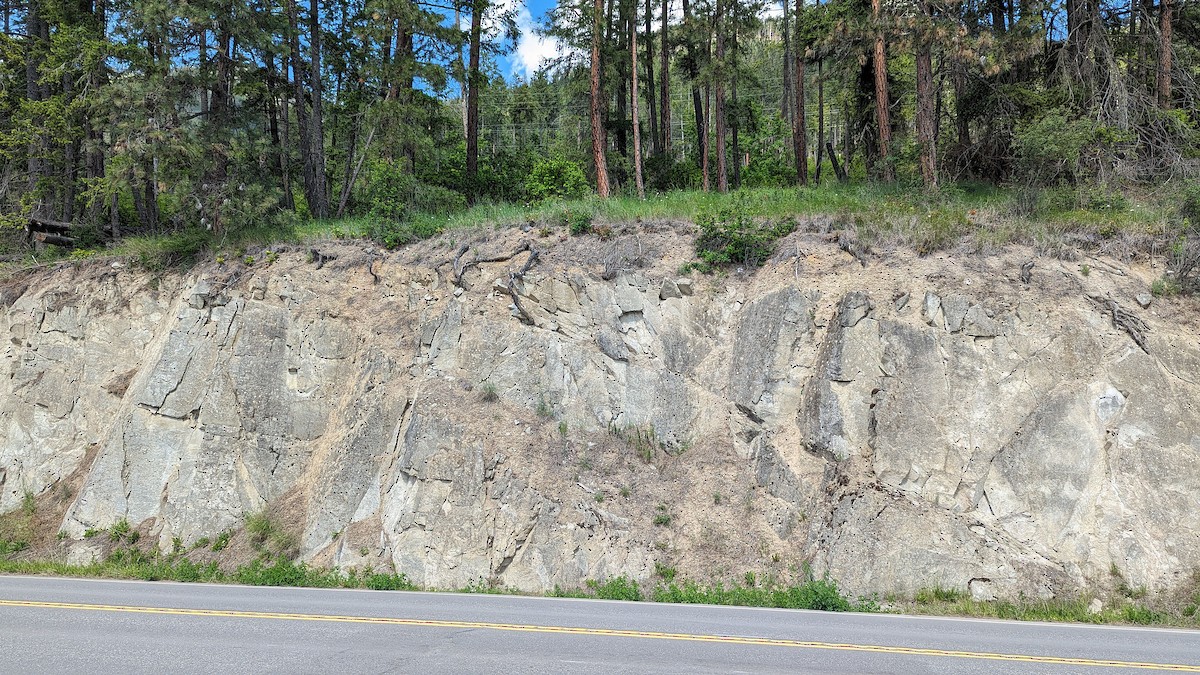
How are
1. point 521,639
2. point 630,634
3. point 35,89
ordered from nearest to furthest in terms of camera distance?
point 521,639 < point 630,634 < point 35,89

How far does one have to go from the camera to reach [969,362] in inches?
488

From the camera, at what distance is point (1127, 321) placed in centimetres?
1227

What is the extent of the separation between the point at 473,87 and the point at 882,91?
12.1 meters

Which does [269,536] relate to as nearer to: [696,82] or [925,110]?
[925,110]

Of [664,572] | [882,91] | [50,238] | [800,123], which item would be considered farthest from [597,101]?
[50,238]

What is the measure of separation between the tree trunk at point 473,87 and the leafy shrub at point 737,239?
10.2 metres

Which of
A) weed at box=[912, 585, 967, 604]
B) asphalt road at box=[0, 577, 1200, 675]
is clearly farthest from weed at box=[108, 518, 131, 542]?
weed at box=[912, 585, 967, 604]

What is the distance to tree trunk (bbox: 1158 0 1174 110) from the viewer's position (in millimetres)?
16594

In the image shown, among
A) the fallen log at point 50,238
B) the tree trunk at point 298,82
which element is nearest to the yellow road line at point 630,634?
the tree trunk at point 298,82

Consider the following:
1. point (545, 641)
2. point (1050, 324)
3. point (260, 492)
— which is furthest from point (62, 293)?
point (1050, 324)

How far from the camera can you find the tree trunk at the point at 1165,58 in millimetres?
16594

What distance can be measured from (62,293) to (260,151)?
6309 millimetres

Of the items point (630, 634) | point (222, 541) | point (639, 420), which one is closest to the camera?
point (630, 634)

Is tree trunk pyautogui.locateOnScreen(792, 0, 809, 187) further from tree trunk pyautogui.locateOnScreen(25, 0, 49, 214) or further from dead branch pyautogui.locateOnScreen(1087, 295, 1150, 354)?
tree trunk pyautogui.locateOnScreen(25, 0, 49, 214)
